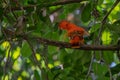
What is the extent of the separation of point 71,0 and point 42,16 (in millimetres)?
130

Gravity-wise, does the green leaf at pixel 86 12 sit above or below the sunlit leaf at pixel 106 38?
above

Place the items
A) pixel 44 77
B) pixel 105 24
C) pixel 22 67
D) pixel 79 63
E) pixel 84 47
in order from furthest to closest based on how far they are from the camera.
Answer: pixel 22 67 → pixel 79 63 → pixel 105 24 → pixel 44 77 → pixel 84 47

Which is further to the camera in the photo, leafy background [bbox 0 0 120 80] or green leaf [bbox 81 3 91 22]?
green leaf [bbox 81 3 91 22]

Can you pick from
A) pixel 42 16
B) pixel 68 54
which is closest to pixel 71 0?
pixel 42 16

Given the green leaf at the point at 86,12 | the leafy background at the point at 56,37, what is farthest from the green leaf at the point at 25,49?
the green leaf at the point at 86,12

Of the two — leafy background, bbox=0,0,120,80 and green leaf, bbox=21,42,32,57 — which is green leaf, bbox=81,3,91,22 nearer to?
leafy background, bbox=0,0,120,80

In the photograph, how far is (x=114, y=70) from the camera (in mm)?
1287

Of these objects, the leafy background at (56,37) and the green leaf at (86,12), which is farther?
the green leaf at (86,12)

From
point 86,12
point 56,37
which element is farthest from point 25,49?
point 86,12

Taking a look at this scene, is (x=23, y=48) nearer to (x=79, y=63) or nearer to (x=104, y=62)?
(x=79, y=63)

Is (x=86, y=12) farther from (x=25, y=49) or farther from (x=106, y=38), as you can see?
(x=25, y=49)

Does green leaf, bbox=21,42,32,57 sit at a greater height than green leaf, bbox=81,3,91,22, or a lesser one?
lesser

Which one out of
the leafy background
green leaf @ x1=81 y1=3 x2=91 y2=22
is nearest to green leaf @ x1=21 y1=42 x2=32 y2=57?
the leafy background

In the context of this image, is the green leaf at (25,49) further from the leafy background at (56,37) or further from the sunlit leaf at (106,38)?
the sunlit leaf at (106,38)
